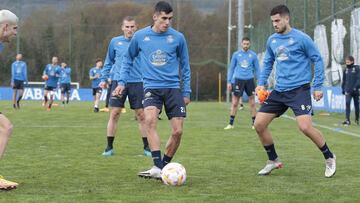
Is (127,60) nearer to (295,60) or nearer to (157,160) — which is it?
(157,160)

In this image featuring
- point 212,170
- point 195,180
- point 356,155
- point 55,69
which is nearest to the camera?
point 195,180

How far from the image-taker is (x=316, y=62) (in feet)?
26.4

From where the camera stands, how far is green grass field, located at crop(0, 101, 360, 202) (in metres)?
6.56

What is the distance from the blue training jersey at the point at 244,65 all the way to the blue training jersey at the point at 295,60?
799cm

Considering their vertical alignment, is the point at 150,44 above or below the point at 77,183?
above

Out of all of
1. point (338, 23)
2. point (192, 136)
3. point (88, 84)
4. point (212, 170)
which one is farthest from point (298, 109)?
point (88, 84)

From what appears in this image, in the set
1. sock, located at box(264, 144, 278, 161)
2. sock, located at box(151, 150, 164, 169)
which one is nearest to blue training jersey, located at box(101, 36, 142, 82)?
sock, located at box(151, 150, 164, 169)

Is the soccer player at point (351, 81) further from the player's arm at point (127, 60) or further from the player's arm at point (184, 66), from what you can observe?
the player's arm at point (127, 60)

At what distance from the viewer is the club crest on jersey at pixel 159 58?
779 cm

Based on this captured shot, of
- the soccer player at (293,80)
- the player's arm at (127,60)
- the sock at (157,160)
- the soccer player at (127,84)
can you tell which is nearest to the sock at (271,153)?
the soccer player at (293,80)

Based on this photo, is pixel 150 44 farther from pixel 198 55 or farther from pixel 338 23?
pixel 198 55

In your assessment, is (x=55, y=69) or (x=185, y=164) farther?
(x=55, y=69)

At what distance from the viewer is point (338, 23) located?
24.1 metres

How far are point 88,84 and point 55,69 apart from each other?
2026 centimetres
